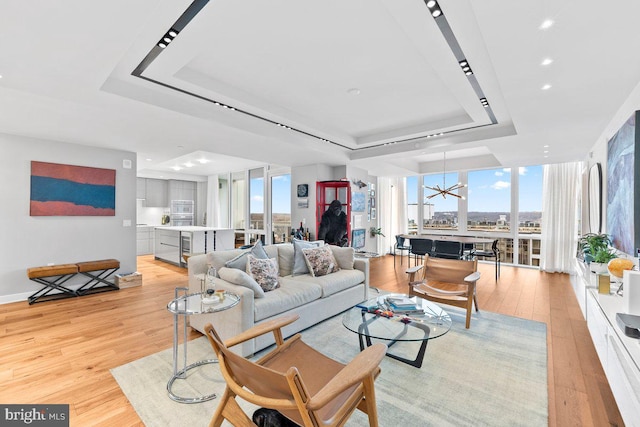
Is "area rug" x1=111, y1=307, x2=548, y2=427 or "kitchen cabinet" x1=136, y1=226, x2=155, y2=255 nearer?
"area rug" x1=111, y1=307, x2=548, y2=427

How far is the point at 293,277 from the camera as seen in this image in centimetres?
354

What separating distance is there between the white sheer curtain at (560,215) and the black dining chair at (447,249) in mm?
2426

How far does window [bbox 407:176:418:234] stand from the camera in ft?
27.7

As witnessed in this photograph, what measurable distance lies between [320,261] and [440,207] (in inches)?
216

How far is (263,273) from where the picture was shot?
9.95ft

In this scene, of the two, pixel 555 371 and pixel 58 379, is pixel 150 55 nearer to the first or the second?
pixel 58 379

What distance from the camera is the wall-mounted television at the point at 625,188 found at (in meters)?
2.35

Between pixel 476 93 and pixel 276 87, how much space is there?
7.08ft

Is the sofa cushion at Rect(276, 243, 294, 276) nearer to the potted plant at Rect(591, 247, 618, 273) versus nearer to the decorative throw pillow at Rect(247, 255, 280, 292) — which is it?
the decorative throw pillow at Rect(247, 255, 280, 292)

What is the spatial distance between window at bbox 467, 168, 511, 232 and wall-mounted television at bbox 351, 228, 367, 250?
8.80 feet

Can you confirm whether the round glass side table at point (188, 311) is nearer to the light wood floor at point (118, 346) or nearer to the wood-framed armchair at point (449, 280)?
the light wood floor at point (118, 346)

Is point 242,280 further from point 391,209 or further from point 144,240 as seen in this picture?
point 144,240

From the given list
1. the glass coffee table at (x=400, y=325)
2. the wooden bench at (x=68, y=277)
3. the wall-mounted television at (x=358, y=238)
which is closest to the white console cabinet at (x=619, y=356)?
the glass coffee table at (x=400, y=325)

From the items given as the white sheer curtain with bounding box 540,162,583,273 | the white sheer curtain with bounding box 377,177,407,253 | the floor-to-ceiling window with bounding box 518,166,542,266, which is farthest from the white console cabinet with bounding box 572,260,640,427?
the white sheer curtain with bounding box 377,177,407,253
